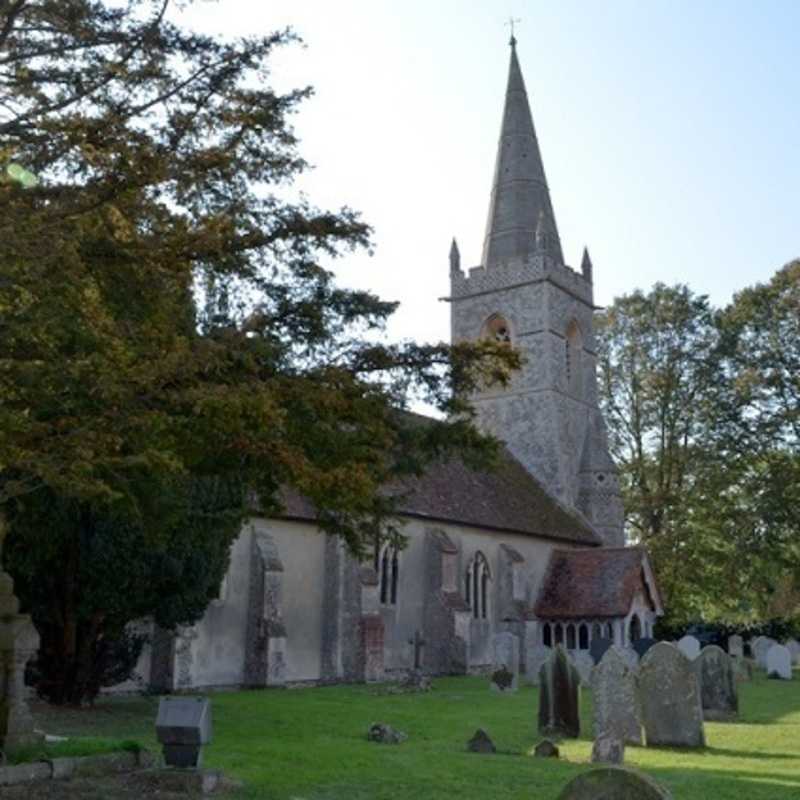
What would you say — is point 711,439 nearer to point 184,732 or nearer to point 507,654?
point 507,654

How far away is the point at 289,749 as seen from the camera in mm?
11414

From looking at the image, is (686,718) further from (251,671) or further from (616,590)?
(616,590)

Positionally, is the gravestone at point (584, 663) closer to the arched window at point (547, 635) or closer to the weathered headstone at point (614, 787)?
the arched window at point (547, 635)

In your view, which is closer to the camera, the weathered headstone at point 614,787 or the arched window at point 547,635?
the weathered headstone at point 614,787

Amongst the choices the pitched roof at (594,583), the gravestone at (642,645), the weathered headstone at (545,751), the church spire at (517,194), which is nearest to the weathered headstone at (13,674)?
the weathered headstone at (545,751)

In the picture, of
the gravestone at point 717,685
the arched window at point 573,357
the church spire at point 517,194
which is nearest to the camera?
the gravestone at point 717,685

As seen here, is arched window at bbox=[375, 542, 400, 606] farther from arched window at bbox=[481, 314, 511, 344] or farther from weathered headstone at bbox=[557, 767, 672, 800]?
weathered headstone at bbox=[557, 767, 672, 800]

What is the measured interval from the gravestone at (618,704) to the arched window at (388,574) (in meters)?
13.6

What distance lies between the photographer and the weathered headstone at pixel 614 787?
16.9 feet

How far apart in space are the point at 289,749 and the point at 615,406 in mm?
30091

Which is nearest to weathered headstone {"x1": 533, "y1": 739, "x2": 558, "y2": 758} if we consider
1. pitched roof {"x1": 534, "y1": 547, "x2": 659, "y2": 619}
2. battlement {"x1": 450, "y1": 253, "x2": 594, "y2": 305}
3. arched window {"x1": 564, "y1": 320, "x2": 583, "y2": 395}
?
pitched roof {"x1": 534, "y1": 547, "x2": 659, "y2": 619}

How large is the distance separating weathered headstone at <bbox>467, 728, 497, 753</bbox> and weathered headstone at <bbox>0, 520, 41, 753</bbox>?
4.89 metres

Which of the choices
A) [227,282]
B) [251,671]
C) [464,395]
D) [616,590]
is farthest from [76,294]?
[616,590]

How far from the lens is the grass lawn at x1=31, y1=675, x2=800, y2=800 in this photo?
8.77m
